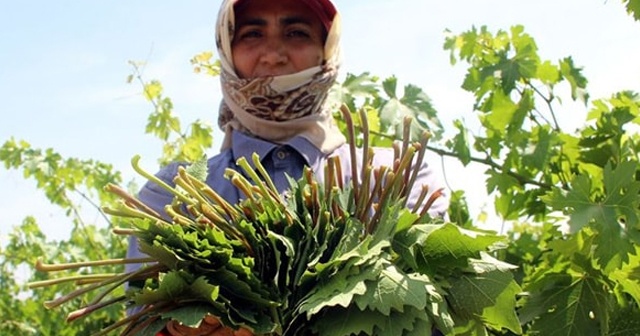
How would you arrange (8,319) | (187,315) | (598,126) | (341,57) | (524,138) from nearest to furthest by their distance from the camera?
1. (187,315)
2. (341,57)
3. (598,126)
4. (524,138)
5. (8,319)

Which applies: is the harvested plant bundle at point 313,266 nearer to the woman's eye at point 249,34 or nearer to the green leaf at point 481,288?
the green leaf at point 481,288

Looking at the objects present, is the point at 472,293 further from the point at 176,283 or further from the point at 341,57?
the point at 341,57

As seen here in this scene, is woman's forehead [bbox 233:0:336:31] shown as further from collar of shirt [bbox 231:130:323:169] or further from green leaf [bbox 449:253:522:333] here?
green leaf [bbox 449:253:522:333]

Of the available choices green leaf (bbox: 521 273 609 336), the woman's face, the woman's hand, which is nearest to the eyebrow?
the woman's face

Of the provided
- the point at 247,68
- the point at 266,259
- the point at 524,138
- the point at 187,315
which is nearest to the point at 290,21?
the point at 247,68

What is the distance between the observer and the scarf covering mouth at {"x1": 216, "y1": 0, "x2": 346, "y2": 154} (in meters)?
2.47

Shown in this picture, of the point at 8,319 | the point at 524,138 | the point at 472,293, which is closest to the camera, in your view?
the point at 472,293

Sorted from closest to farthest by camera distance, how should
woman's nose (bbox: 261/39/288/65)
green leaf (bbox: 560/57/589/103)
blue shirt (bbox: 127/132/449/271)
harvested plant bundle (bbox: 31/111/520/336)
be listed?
harvested plant bundle (bbox: 31/111/520/336) → blue shirt (bbox: 127/132/449/271) → woman's nose (bbox: 261/39/288/65) → green leaf (bbox: 560/57/589/103)

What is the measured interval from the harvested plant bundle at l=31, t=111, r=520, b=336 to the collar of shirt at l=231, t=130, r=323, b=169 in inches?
24.4

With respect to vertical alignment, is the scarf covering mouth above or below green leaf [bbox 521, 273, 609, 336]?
above

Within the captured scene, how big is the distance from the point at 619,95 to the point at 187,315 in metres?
2.22

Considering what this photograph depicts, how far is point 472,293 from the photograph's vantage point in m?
1.74

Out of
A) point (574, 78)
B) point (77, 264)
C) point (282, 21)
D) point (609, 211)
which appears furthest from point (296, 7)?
point (574, 78)

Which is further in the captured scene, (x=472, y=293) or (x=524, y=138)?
(x=524, y=138)
